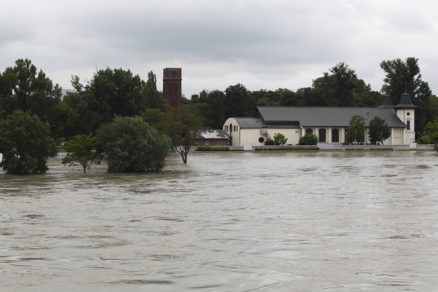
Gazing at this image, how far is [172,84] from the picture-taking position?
11669 cm

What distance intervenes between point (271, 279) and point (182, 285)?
1.47m

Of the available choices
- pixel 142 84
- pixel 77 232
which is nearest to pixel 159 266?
pixel 77 232

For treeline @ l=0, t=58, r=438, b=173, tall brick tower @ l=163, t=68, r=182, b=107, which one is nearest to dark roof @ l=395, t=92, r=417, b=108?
tall brick tower @ l=163, t=68, r=182, b=107

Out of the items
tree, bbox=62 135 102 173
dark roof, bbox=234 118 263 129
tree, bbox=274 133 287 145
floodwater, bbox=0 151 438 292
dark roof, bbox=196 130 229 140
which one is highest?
dark roof, bbox=234 118 263 129

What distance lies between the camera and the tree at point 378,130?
10044 cm

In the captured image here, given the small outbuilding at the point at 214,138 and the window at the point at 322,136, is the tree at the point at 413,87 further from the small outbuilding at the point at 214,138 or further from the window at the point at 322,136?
the small outbuilding at the point at 214,138

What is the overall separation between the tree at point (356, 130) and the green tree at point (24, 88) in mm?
57714

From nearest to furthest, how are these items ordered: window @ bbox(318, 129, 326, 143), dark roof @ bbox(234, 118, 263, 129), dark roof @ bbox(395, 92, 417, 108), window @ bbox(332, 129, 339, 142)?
dark roof @ bbox(234, 118, 263, 129) → window @ bbox(318, 129, 326, 143) → window @ bbox(332, 129, 339, 142) → dark roof @ bbox(395, 92, 417, 108)

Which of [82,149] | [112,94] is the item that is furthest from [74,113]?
[82,149]

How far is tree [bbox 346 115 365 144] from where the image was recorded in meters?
99.0

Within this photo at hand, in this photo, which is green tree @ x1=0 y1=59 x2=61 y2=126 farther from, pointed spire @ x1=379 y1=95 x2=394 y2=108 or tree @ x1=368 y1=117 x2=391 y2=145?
pointed spire @ x1=379 y1=95 x2=394 y2=108

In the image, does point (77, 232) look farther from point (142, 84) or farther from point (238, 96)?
point (238, 96)

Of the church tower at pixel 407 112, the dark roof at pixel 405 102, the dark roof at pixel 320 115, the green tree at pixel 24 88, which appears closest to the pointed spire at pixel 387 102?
the dark roof at pixel 320 115

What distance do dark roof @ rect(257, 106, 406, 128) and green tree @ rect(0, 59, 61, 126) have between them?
187 feet
